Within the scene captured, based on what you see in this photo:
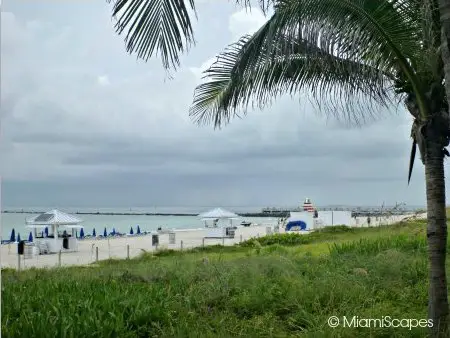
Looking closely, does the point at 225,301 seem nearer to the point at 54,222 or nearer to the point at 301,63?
the point at 301,63

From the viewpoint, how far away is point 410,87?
5.50 m

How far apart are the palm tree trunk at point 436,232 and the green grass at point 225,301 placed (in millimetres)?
284

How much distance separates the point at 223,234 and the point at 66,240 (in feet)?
33.3

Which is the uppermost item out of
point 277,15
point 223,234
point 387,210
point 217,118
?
point 277,15

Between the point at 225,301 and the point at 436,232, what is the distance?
103 inches

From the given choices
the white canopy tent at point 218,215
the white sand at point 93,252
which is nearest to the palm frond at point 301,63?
the white sand at point 93,252

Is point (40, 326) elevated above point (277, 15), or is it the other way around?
point (277, 15)

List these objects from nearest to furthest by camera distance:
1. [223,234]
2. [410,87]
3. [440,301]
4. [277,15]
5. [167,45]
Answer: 1. [167,45]
2. [277,15]
3. [440,301]
4. [410,87]
5. [223,234]

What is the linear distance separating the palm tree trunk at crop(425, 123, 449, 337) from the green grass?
28 cm

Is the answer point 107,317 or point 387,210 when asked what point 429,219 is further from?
point 387,210

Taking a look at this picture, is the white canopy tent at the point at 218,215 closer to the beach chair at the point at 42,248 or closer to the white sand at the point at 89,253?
the white sand at the point at 89,253

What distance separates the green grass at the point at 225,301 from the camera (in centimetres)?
484

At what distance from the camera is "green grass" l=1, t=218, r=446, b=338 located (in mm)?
4844

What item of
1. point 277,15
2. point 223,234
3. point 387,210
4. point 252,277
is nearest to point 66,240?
point 223,234
